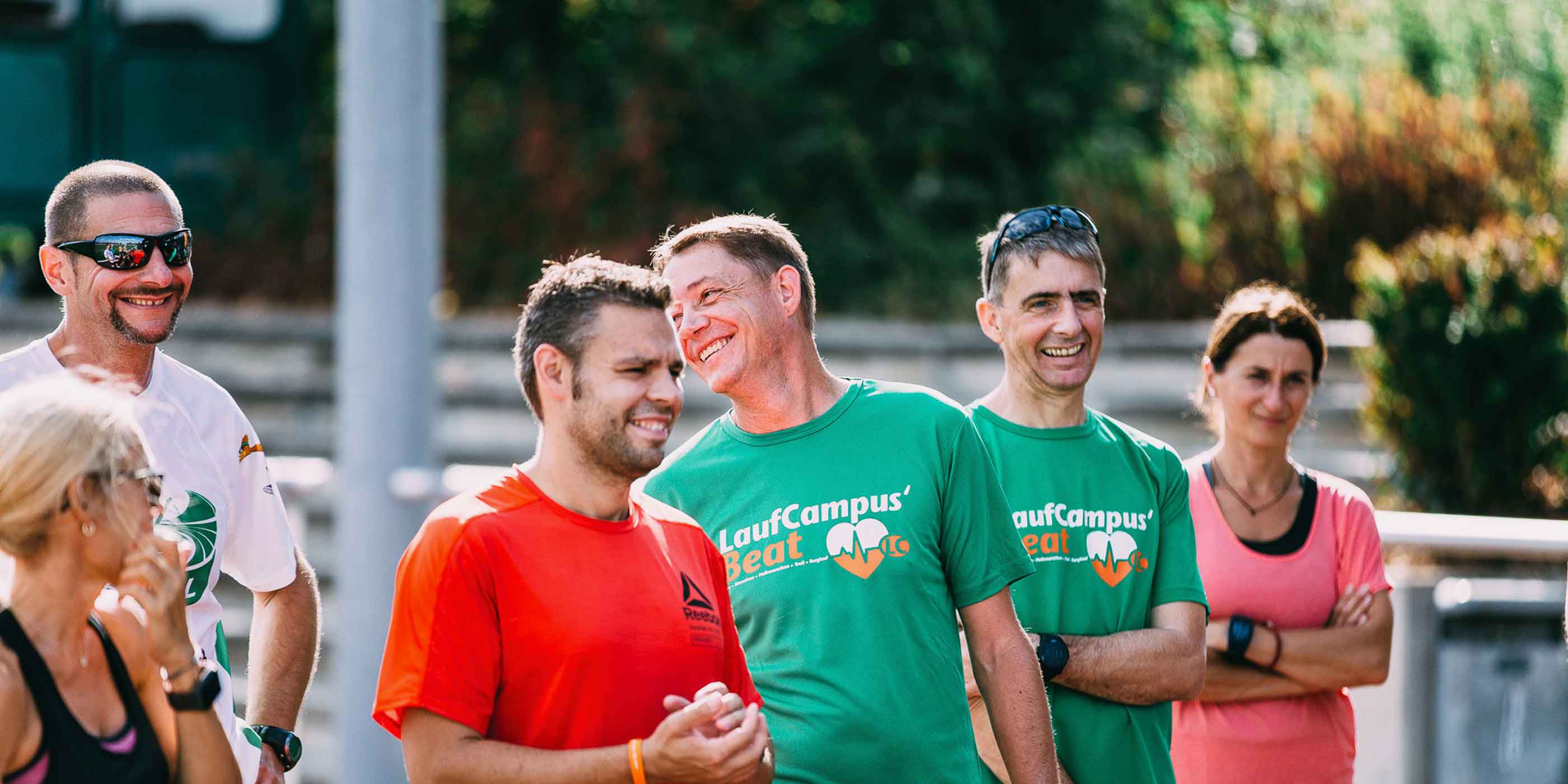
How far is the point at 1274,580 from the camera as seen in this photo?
172 inches

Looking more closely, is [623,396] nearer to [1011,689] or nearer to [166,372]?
[1011,689]

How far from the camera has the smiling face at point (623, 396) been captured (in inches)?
115

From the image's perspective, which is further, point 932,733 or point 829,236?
point 829,236

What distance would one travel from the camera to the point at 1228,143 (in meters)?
10.8

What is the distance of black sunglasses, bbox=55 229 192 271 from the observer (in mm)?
3498

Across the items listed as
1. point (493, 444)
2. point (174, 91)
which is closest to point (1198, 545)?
point (493, 444)

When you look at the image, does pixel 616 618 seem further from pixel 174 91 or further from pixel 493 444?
pixel 174 91

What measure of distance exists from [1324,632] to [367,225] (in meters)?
4.75

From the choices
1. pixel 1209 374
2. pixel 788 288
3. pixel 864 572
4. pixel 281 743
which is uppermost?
pixel 788 288

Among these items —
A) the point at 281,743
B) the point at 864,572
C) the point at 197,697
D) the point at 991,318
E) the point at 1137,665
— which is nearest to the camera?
the point at 197,697

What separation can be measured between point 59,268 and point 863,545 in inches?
67.3

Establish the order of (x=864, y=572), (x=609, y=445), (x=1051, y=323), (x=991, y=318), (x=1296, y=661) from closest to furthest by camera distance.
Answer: (x=609, y=445)
(x=864, y=572)
(x=1051, y=323)
(x=991, y=318)
(x=1296, y=661)

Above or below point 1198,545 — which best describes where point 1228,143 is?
above

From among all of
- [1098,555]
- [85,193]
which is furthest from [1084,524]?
[85,193]
